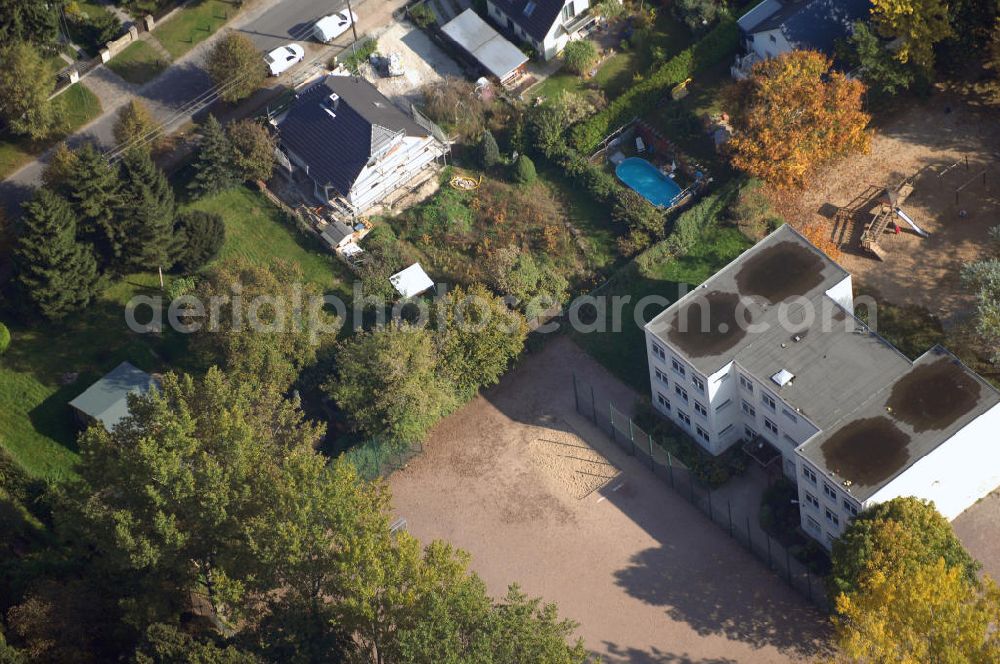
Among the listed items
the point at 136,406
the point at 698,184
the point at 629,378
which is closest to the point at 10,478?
the point at 136,406

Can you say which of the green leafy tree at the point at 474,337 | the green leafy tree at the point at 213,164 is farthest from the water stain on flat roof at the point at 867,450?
the green leafy tree at the point at 213,164

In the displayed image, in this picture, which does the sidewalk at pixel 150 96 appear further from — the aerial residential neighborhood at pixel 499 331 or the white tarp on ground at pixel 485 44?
the white tarp on ground at pixel 485 44

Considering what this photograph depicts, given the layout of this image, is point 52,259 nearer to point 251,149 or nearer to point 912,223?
point 251,149

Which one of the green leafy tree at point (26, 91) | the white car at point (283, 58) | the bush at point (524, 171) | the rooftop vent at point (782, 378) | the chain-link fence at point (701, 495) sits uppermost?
the green leafy tree at point (26, 91)

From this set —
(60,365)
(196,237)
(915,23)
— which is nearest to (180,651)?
(60,365)

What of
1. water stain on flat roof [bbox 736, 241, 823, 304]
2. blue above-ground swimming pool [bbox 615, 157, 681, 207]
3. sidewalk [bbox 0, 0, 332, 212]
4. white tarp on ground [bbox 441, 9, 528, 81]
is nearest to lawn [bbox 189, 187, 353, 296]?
sidewalk [bbox 0, 0, 332, 212]

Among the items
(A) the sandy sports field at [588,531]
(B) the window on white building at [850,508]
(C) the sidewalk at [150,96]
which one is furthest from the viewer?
(C) the sidewalk at [150,96]

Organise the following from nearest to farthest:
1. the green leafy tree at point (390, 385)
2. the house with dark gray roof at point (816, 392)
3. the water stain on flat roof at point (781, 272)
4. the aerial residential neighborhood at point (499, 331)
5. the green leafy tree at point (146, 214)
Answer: the aerial residential neighborhood at point (499, 331) < the house with dark gray roof at point (816, 392) < the water stain on flat roof at point (781, 272) < the green leafy tree at point (390, 385) < the green leafy tree at point (146, 214)
